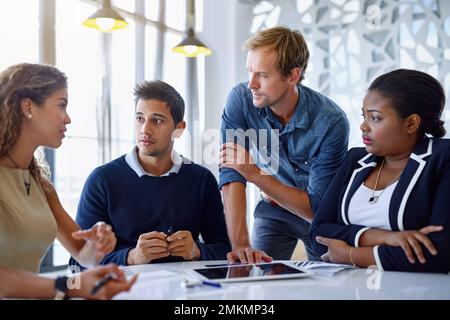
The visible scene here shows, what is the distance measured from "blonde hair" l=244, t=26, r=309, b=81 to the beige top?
0.97 meters

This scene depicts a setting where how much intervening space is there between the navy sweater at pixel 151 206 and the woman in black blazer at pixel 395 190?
1.20 feet

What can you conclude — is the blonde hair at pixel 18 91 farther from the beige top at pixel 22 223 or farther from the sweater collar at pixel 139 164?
the sweater collar at pixel 139 164

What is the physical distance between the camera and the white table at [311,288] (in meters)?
0.96

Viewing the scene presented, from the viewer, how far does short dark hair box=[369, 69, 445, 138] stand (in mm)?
1414

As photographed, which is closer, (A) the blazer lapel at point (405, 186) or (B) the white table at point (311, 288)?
(B) the white table at point (311, 288)

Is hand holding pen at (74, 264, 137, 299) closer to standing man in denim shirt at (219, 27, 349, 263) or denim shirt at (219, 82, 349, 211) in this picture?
standing man in denim shirt at (219, 27, 349, 263)

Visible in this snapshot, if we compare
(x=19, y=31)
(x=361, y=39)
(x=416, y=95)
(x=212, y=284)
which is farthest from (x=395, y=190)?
(x=361, y=39)

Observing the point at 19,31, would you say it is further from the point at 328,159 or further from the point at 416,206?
the point at 416,206

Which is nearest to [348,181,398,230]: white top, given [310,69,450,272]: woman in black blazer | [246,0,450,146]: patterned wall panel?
[310,69,450,272]: woman in black blazer

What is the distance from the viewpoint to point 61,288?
2.88ft

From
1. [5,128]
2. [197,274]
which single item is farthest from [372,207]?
[5,128]

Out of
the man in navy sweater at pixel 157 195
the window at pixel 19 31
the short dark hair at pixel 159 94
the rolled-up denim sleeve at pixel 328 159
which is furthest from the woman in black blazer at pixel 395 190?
the window at pixel 19 31

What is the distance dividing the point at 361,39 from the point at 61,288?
4422mm
